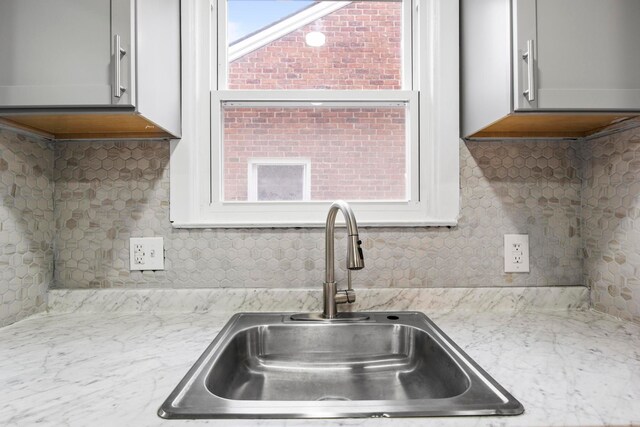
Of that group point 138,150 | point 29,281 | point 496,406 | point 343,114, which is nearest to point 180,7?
point 138,150

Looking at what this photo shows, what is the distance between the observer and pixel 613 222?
1197 mm

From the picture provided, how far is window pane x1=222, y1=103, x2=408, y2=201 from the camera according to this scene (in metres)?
1.42

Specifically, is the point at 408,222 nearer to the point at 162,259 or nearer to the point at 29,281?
the point at 162,259

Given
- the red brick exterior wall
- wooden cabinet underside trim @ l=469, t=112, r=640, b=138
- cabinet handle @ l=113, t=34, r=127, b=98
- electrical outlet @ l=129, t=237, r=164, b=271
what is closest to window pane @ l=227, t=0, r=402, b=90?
the red brick exterior wall

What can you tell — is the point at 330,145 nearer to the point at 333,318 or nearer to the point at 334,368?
the point at 333,318

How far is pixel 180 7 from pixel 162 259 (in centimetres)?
85

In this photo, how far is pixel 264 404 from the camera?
2.15 feet

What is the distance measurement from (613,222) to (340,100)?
3.14 ft

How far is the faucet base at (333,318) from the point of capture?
118 centimetres

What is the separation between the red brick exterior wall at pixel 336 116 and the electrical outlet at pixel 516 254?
400 millimetres

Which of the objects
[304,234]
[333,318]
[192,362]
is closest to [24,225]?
[192,362]

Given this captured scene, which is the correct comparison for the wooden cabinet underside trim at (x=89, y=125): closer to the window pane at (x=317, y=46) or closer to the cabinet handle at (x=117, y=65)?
the cabinet handle at (x=117, y=65)

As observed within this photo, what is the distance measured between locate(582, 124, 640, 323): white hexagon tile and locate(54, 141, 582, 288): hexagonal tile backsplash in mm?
47

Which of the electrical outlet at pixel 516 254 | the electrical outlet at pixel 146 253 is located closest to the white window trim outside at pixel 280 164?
the electrical outlet at pixel 146 253
